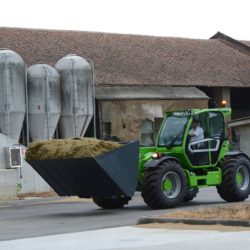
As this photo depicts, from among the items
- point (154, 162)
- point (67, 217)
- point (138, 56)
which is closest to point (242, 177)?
point (154, 162)

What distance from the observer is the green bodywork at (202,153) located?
69.8 feet

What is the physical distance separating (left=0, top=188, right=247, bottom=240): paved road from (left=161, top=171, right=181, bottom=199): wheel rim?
1.54ft

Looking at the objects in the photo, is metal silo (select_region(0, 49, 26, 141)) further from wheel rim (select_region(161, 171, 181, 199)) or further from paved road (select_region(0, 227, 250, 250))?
paved road (select_region(0, 227, 250, 250))

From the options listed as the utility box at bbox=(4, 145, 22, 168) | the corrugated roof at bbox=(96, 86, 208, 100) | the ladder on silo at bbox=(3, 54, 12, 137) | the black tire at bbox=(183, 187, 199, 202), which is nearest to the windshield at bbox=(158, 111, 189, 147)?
the black tire at bbox=(183, 187, 199, 202)

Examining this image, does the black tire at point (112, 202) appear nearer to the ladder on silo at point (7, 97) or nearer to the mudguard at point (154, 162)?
the mudguard at point (154, 162)

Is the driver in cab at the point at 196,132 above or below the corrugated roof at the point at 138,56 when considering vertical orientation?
below

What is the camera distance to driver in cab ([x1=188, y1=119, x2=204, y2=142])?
21.5 meters

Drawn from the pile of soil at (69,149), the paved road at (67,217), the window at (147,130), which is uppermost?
the window at (147,130)

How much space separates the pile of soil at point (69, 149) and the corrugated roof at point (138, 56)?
2137cm

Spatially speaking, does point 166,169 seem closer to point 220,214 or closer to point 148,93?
point 220,214

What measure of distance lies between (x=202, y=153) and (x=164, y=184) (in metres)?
1.80

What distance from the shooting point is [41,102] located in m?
35.1

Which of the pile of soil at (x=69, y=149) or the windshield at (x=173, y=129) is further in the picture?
the windshield at (x=173, y=129)

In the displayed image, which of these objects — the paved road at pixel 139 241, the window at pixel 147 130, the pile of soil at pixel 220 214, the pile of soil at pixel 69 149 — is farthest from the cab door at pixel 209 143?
the window at pixel 147 130
